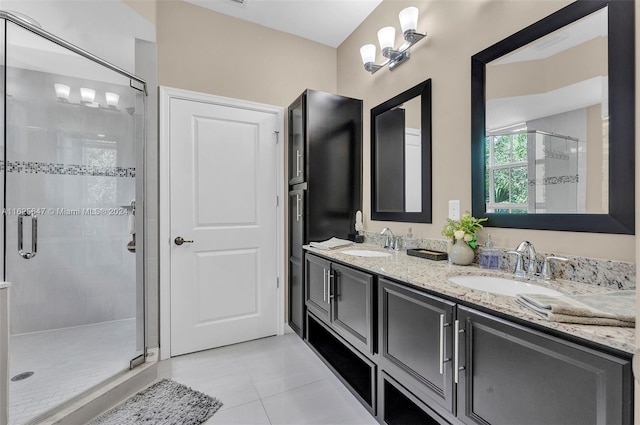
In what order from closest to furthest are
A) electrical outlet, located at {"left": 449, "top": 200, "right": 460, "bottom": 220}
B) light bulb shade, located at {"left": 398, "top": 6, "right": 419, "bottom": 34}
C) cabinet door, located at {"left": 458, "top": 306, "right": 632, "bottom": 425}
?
1. cabinet door, located at {"left": 458, "top": 306, "right": 632, "bottom": 425}
2. electrical outlet, located at {"left": 449, "top": 200, "right": 460, "bottom": 220}
3. light bulb shade, located at {"left": 398, "top": 6, "right": 419, "bottom": 34}

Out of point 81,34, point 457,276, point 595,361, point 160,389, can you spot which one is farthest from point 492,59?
point 160,389

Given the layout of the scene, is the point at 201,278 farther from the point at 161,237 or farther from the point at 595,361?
the point at 595,361

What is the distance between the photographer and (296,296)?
8.50ft

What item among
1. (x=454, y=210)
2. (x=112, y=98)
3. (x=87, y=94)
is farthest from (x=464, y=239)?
(x=87, y=94)

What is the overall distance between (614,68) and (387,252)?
145 cm

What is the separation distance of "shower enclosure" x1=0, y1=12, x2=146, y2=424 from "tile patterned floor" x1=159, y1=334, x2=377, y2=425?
0.48m

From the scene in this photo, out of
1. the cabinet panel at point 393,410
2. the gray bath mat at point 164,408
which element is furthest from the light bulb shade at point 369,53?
the gray bath mat at point 164,408

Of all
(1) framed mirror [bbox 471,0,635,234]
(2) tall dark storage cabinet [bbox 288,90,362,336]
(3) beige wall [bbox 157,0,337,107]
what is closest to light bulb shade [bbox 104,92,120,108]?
(3) beige wall [bbox 157,0,337,107]

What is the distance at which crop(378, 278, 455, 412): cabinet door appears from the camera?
3.61 ft

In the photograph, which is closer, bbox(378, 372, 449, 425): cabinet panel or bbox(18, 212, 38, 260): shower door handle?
bbox(378, 372, 449, 425): cabinet panel

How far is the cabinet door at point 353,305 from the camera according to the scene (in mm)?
1553

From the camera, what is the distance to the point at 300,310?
248cm

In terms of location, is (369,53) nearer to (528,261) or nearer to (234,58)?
(234,58)

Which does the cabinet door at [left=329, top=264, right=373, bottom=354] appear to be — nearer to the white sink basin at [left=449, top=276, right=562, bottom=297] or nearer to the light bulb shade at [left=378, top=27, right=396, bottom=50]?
the white sink basin at [left=449, top=276, right=562, bottom=297]
